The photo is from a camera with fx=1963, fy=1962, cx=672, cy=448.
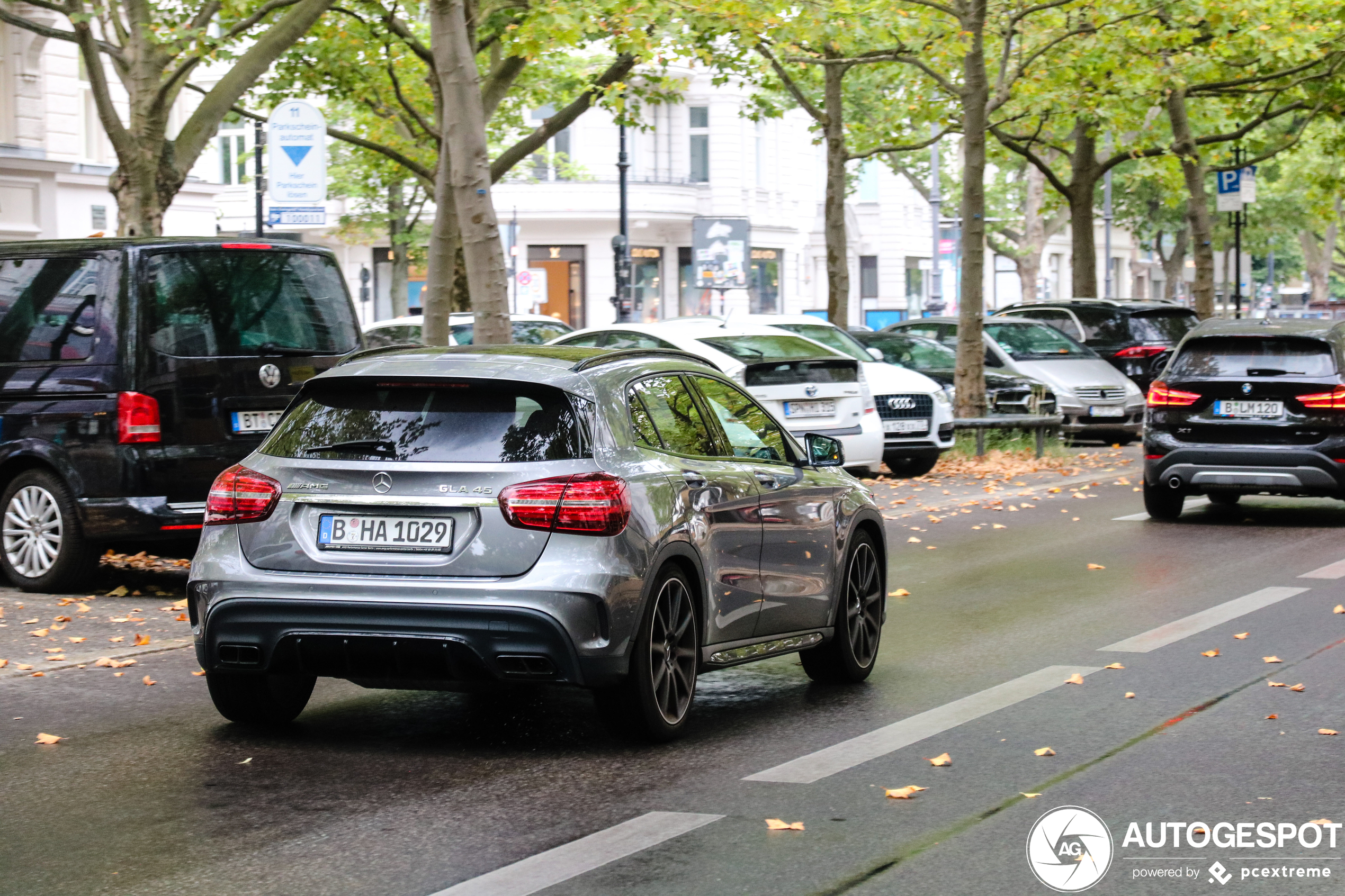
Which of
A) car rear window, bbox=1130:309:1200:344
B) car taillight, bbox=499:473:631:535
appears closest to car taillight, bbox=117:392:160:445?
car taillight, bbox=499:473:631:535

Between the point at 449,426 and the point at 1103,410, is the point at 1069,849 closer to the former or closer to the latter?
the point at 449,426

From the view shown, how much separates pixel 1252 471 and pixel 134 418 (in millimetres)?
8747

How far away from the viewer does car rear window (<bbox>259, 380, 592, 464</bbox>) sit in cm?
682

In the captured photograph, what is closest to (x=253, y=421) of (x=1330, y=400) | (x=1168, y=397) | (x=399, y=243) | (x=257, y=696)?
(x=257, y=696)

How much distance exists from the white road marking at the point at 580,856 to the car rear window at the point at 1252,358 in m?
10.7

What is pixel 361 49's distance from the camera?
2798 cm

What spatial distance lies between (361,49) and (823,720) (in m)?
21.9

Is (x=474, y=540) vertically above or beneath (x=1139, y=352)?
beneath

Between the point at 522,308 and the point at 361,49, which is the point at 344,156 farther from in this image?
the point at 361,49

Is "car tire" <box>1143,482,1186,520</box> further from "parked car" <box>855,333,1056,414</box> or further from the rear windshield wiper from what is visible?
the rear windshield wiper

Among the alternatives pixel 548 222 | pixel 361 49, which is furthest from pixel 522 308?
pixel 361 49

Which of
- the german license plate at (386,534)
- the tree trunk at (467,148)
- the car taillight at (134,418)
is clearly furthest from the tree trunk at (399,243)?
the german license plate at (386,534)

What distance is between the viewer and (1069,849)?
18.4ft

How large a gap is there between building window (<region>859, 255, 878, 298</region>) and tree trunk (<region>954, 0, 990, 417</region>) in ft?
165
